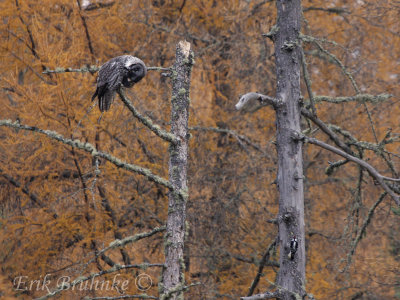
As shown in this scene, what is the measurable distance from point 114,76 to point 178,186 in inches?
40.8

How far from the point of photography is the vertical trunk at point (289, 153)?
4449mm

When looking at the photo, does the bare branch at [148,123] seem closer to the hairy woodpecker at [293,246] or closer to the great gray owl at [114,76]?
the great gray owl at [114,76]

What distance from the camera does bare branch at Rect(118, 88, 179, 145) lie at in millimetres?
3795

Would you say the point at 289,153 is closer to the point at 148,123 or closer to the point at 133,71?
the point at 148,123

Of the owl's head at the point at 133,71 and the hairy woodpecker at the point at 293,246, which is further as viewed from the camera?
the hairy woodpecker at the point at 293,246

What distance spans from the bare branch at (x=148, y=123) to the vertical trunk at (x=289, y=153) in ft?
3.53

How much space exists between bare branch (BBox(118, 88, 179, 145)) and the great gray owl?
9 cm

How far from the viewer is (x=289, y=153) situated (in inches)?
178
